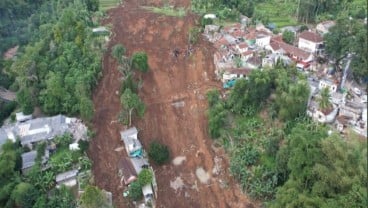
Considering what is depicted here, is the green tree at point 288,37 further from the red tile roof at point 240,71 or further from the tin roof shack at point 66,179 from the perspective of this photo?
the tin roof shack at point 66,179

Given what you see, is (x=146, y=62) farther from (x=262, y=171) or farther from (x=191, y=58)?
(x=262, y=171)

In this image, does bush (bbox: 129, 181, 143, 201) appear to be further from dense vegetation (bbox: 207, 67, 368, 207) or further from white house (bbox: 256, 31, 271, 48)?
white house (bbox: 256, 31, 271, 48)

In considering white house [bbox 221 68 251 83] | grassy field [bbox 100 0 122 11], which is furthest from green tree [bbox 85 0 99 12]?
white house [bbox 221 68 251 83]

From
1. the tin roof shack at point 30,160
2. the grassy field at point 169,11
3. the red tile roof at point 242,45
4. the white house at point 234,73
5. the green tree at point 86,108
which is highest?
the grassy field at point 169,11

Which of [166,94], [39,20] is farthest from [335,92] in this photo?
[39,20]

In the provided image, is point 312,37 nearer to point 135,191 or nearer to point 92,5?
point 135,191

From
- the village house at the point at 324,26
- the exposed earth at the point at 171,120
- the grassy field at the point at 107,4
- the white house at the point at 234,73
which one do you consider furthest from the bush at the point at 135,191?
the grassy field at the point at 107,4
